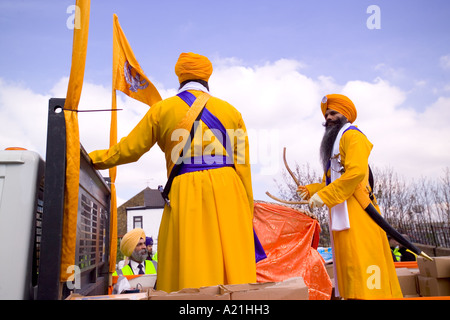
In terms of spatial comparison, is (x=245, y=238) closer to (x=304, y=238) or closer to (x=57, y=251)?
(x=57, y=251)

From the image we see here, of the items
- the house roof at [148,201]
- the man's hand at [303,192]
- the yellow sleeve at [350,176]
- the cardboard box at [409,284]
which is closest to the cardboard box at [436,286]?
the cardboard box at [409,284]

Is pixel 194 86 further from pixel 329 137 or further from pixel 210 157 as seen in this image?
pixel 329 137

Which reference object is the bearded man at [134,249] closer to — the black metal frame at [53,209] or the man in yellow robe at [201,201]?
the man in yellow robe at [201,201]

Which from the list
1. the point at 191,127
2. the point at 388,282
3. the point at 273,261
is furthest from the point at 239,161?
the point at 273,261

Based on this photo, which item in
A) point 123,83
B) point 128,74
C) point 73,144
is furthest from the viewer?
point 128,74

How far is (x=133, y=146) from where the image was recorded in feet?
8.04

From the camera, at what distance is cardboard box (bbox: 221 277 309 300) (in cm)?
133

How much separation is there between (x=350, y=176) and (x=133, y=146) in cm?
162

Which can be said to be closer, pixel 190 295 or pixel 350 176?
pixel 190 295

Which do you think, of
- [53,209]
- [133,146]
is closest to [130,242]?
[133,146]

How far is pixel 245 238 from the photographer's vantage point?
2.35 metres

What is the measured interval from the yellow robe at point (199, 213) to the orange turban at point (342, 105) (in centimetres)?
A: 131

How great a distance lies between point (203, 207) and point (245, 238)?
316 millimetres
